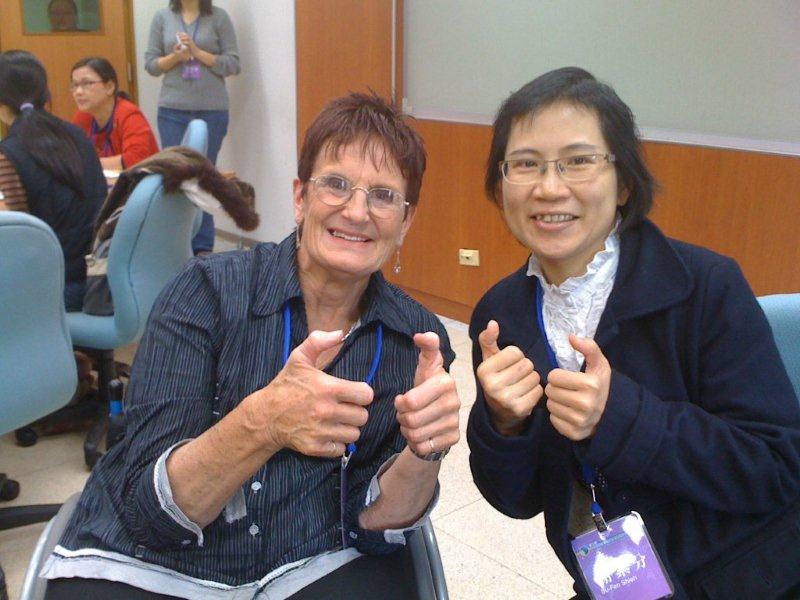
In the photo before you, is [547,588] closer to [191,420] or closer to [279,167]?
[191,420]

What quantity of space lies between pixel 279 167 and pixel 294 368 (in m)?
4.55

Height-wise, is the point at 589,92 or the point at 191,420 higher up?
the point at 589,92

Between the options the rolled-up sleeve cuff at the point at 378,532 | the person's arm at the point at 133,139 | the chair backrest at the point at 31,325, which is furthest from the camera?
the person's arm at the point at 133,139

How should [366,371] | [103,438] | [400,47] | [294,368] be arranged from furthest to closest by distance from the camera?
1. [400,47]
2. [103,438]
3. [366,371]
4. [294,368]

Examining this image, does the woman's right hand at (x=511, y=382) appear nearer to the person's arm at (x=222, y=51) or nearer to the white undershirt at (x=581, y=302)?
the white undershirt at (x=581, y=302)

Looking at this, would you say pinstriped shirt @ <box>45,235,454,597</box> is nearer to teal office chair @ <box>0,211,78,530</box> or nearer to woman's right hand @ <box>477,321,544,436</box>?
woman's right hand @ <box>477,321,544,436</box>

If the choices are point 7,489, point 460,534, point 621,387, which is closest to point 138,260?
point 7,489

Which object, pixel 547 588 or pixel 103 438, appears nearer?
pixel 547 588

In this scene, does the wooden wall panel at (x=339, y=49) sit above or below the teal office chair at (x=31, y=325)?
above

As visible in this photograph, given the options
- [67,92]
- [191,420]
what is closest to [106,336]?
[191,420]

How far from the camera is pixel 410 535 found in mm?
1346

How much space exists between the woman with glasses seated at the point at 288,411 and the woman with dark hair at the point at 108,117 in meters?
2.71

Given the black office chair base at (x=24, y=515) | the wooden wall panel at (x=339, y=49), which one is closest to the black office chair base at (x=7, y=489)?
the black office chair base at (x=24, y=515)

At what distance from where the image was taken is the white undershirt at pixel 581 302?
1.27 m
